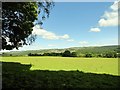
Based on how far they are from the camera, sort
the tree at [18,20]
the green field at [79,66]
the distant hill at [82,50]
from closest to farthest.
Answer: the tree at [18,20] < the green field at [79,66] < the distant hill at [82,50]

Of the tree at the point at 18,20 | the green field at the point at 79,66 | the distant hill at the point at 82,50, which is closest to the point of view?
the tree at the point at 18,20

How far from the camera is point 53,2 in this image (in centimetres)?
2730

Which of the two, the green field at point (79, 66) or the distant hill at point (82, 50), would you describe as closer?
the green field at point (79, 66)

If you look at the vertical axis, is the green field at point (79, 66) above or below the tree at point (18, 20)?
below

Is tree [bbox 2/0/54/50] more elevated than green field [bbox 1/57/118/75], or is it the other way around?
tree [bbox 2/0/54/50]

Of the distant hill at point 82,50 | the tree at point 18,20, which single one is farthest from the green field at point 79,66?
the distant hill at point 82,50

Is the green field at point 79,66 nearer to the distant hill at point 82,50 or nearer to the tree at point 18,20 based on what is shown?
the tree at point 18,20

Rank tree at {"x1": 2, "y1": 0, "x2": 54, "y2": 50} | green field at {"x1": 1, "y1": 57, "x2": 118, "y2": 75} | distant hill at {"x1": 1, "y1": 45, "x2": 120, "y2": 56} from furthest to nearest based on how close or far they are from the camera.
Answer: distant hill at {"x1": 1, "y1": 45, "x2": 120, "y2": 56} < green field at {"x1": 1, "y1": 57, "x2": 118, "y2": 75} < tree at {"x1": 2, "y1": 0, "x2": 54, "y2": 50}

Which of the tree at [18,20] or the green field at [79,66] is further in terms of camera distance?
the green field at [79,66]

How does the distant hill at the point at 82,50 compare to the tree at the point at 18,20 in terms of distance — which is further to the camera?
the distant hill at the point at 82,50

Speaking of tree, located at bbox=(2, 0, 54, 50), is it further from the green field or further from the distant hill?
the distant hill

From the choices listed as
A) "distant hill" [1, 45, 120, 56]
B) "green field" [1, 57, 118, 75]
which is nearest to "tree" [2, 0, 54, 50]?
"green field" [1, 57, 118, 75]

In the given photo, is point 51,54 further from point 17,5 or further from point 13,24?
point 17,5

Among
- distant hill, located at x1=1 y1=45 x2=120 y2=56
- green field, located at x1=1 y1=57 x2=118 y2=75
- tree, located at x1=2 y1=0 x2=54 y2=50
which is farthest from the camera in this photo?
distant hill, located at x1=1 y1=45 x2=120 y2=56
